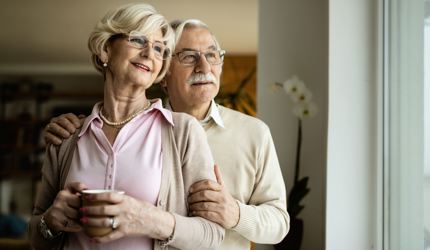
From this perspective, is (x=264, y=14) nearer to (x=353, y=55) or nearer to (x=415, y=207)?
(x=353, y=55)

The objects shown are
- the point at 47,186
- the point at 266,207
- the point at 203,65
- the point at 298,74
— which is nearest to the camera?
the point at 47,186

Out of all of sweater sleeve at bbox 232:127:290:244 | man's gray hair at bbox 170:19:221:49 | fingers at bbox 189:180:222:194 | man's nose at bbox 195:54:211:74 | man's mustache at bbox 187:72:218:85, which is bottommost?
sweater sleeve at bbox 232:127:290:244

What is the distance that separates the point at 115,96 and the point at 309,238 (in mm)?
2002

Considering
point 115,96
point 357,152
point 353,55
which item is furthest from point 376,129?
point 115,96

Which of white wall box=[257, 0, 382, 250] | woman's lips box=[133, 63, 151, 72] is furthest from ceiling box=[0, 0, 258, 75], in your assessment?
woman's lips box=[133, 63, 151, 72]

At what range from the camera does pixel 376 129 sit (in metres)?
2.42

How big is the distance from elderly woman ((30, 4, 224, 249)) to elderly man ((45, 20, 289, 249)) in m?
0.34

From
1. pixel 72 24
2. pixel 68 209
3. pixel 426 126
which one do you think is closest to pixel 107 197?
pixel 68 209

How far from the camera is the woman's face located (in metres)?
1.38

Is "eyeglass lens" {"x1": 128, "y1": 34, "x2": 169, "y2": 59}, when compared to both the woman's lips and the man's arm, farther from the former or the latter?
the man's arm

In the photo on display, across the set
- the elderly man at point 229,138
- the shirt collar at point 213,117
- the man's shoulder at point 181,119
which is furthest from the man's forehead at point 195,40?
the man's shoulder at point 181,119

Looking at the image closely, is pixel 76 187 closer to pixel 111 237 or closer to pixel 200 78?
pixel 111 237

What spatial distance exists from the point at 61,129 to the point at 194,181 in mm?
406

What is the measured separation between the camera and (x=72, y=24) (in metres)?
6.36
